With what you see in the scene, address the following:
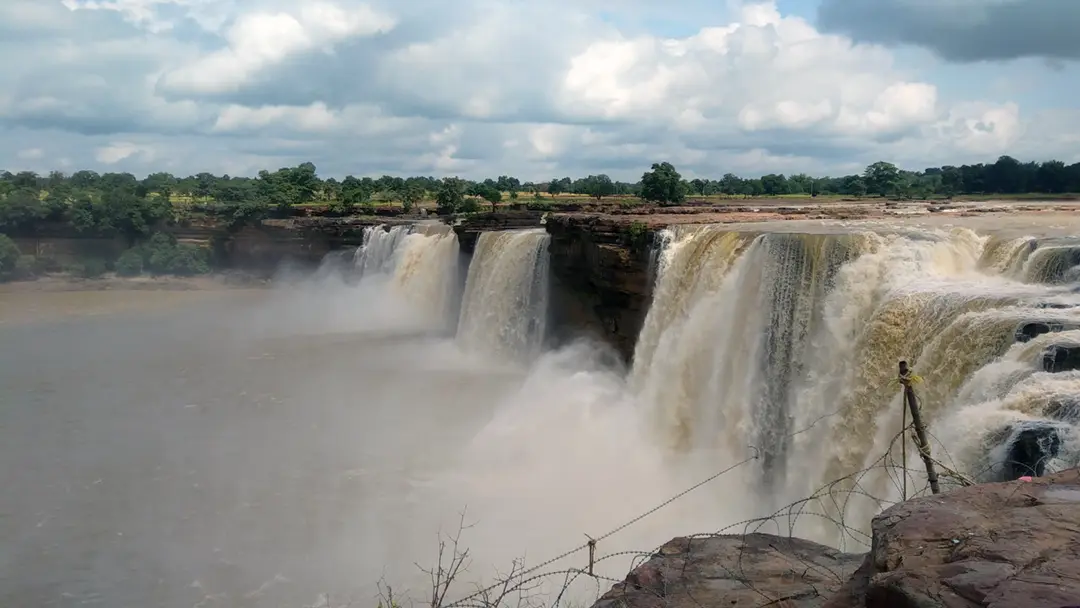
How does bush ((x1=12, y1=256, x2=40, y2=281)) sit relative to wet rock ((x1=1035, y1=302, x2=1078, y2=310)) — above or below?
below

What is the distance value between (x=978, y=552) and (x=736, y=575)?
4.53ft

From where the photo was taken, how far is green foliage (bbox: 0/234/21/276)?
133 ft

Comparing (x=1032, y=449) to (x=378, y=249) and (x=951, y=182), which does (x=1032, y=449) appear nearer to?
(x=378, y=249)

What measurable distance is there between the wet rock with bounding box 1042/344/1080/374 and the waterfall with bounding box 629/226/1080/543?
26 millimetres

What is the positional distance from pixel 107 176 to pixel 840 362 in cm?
8299

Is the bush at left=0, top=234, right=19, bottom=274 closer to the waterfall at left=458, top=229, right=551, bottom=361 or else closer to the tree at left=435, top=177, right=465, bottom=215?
the tree at left=435, top=177, right=465, bottom=215

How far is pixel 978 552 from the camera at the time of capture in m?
3.34

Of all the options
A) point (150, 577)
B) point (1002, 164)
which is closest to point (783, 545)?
point (150, 577)

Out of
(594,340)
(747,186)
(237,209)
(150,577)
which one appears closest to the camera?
(150,577)

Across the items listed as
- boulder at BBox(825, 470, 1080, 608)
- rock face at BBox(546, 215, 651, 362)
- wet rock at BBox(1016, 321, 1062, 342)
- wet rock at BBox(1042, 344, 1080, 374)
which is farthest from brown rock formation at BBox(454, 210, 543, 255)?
A: boulder at BBox(825, 470, 1080, 608)

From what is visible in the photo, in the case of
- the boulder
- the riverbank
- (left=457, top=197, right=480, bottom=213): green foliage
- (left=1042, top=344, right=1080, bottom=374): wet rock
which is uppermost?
(left=457, top=197, right=480, bottom=213): green foliage

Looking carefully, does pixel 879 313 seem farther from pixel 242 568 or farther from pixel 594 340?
pixel 594 340

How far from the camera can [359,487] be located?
13.3 meters

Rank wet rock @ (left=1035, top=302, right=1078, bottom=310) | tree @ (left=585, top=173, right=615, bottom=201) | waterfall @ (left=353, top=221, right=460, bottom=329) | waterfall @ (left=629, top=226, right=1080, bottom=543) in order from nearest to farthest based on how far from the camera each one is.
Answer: waterfall @ (left=629, top=226, right=1080, bottom=543), wet rock @ (left=1035, top=302, right=1078, bottom=310), waterfall @ (left=353, top=221, right=460, bottom=329), tree @ (left=585, top=173, right=615, bottom=201)
